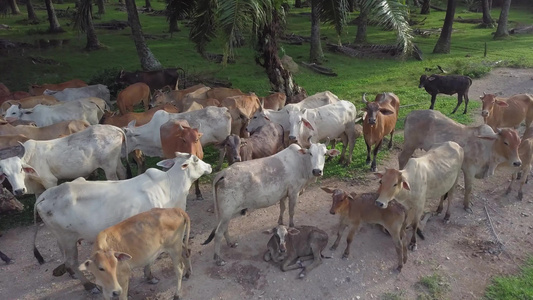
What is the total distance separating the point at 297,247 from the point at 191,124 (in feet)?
15.1

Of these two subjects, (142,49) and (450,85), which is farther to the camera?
(142,49)

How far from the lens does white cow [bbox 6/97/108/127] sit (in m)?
11.0

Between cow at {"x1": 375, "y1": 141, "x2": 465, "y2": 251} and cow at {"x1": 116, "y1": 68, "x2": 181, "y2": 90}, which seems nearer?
cow at {"x1": 375, "y1": 141, "x2": 465, "y2": 251}

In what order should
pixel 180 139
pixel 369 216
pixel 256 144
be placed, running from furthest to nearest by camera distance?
pixel 256 144 → pixel 180 139 → pixel 369 216

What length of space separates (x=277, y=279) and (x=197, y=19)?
943cm

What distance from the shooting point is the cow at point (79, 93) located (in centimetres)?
1350

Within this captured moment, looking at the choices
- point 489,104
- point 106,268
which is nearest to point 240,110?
point 489,104

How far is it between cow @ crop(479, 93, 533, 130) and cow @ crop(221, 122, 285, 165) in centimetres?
568

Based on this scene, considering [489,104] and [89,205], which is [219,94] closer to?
[89,205]

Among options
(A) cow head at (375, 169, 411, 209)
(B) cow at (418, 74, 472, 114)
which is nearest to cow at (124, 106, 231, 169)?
(A) cow head at (375, 169, 411, 209)

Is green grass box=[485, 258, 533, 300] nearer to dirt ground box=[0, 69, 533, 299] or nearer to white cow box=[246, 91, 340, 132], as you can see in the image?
dirt ground box=[0, 69, 533, 299]

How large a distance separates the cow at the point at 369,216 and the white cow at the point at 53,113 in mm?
7420

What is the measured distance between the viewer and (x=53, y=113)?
11164mm

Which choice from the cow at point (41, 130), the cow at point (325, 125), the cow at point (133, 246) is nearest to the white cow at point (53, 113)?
the cow at point (41, 130)
